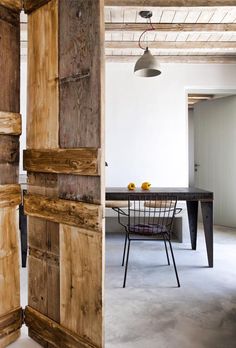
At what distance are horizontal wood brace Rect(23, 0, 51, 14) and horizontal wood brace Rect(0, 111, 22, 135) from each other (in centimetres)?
62

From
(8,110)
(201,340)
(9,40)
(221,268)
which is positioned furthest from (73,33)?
(221,268)

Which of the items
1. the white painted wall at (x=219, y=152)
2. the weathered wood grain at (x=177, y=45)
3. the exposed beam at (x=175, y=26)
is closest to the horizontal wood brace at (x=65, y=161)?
the exposed beam at (x=175, y=26)

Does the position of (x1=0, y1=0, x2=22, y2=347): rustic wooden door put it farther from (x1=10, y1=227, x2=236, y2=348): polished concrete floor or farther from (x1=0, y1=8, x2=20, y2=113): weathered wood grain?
(x1=10, y1=227, x2=236, y2=348): polished concrete floor

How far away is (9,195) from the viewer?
70.0 inches

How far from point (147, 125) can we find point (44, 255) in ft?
10.6

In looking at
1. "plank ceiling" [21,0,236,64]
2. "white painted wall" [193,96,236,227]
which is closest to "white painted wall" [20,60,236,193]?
"plank ceiling" [21,0,236,64]

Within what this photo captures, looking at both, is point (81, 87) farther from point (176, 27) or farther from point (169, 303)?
point (176, 27)

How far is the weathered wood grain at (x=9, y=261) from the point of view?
5.76ft

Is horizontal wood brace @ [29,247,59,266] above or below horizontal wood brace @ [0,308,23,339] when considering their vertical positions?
above

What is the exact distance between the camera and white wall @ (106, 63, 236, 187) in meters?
4.56

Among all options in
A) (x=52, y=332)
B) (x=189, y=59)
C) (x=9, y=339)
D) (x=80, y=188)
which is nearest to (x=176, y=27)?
(x=189, y=59)

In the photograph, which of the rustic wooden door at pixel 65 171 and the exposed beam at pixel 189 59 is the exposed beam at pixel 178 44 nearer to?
the exposed beam at pixel 189 59

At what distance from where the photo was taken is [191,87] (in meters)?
4.64

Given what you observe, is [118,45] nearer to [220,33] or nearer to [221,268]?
[220,33]
